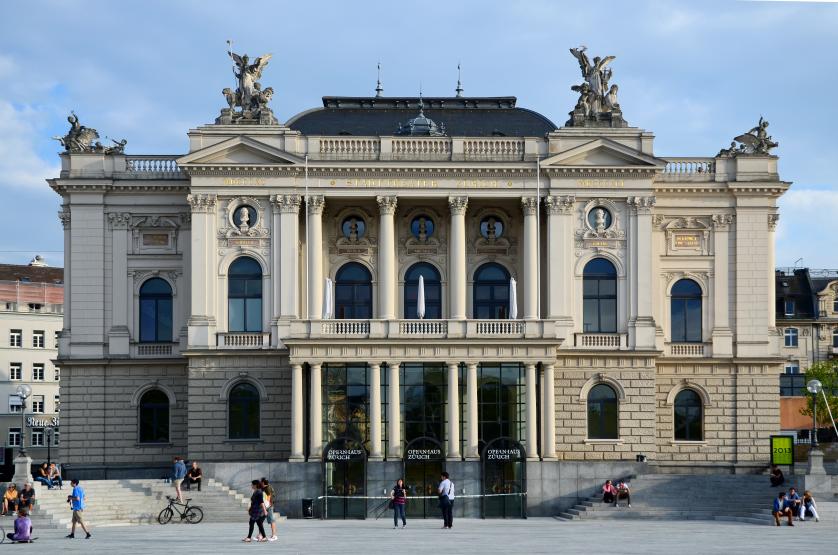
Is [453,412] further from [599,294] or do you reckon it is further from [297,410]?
[599,294]

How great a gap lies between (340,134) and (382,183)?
15.1 feet

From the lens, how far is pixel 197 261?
77.4 meters

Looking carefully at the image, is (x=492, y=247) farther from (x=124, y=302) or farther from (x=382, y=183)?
(x=124, y=302)

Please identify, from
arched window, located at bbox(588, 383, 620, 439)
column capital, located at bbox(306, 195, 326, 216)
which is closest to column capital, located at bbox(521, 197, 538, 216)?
arched window, located at bbox(588, 383, 620, 439)

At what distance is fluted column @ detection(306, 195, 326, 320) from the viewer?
78062mm

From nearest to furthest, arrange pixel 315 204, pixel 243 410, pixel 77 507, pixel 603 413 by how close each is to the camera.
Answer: pixel 77 507
pixel 243 410
pixel 603 413
pixel 315 204

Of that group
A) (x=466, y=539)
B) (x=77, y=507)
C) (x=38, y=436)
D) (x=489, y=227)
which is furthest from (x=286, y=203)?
(x=38, y=436)

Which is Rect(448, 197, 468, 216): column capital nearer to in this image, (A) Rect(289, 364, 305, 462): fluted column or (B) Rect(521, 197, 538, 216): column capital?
(B) Rect(521, 197, 538, 216): column capital

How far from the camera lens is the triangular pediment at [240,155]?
77.1m

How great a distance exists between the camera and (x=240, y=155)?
77750 mm

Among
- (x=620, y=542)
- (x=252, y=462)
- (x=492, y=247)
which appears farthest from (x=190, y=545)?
(x=492, y=247)

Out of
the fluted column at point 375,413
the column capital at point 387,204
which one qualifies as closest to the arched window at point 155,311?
the column capital at point 387,204

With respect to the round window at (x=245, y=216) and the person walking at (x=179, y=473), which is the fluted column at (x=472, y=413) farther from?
the round window at (x=245, y=216)

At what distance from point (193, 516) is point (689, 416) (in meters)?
26.4
